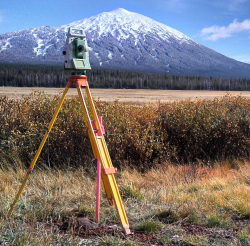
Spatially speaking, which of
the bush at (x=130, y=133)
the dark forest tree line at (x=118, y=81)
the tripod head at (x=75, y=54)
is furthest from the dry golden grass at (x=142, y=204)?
the dark forest tree line at (x=118, y=81)

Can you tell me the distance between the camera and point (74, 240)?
320 cm

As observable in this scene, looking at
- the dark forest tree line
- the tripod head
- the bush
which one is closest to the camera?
the tripod head

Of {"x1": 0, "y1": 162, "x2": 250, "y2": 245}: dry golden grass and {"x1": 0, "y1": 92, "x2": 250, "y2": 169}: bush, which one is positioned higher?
{"x1": 0, "y1": 92, "x2": 250, "y2": 169}: bush

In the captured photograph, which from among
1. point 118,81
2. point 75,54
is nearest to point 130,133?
point 75,54

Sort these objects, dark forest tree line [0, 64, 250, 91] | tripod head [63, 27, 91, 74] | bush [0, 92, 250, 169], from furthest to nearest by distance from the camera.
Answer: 1. dark forest tree line [0, 64, 250, 91]
2. bush [0, 92, 250, 169]
3. tripod head [63, 27, 91, 74]

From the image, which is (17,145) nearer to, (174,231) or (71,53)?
(71,53)

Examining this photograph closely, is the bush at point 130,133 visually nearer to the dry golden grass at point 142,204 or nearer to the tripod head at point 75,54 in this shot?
the dry golden grass at point 142,204

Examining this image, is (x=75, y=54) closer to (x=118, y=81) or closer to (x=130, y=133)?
(x=130, y=133)

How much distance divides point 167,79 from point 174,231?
412 ft

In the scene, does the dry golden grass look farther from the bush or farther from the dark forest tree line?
the dark forest tree line

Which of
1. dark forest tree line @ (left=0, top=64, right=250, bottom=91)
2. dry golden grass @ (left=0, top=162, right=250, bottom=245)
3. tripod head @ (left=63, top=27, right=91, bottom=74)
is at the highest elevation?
dark forest tree line @ (left=0, top=64, right=250, bottom=91)

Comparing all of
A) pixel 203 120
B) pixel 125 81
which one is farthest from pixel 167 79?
pixel 203 120

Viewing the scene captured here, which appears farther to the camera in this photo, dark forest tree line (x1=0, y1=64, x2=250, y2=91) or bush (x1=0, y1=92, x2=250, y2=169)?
dark forest tree line (x1=0, y1=64, x2=250, y2=91)

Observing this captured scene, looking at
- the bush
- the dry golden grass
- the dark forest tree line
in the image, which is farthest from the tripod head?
the dark forest tree line
